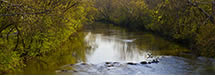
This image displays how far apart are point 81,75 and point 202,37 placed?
29.5ft

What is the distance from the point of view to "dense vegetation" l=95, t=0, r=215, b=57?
12.3 metres

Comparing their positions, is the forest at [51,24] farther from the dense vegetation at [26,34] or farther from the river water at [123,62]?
the river water at [123,62]

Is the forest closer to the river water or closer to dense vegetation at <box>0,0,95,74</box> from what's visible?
dense vegetation at <box>0,0,95,74</box>

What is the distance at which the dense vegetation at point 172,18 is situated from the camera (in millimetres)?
12305

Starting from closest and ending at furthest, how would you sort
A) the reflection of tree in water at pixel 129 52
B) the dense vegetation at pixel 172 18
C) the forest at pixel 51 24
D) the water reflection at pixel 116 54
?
the forest at pixel 51 24, the dense vegetation at pixel 172 18, the water reflection at pixel 116 54, the reflection of tree in water at pixel 129 52

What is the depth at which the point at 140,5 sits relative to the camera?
1657 inches

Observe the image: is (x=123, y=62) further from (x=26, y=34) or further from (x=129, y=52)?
(x=26, y=34)

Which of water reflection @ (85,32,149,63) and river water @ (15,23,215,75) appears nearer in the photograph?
river water @ (15,23,215,75)

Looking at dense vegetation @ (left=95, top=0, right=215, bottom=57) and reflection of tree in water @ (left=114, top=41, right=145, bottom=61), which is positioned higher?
dense vegetation @ (left=95, top=0, right=215, bottom=57)

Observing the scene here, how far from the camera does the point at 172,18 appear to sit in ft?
42.1

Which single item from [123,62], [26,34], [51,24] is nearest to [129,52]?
[123,62]

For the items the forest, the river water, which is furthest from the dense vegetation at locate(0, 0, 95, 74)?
the river water

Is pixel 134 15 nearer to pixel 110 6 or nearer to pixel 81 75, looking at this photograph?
pixel 110 6

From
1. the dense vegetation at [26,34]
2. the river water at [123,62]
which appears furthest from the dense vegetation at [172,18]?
the dense vegetation at [26,34]
